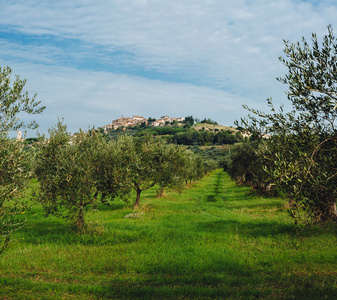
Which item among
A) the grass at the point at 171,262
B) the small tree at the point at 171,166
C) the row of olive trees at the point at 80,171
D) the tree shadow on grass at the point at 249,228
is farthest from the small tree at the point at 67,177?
the small tree at the point at 171,166

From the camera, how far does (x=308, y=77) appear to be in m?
11.0

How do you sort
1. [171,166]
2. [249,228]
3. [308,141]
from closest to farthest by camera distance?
1. [308,141]
2. [249,228]
3. [171,166]

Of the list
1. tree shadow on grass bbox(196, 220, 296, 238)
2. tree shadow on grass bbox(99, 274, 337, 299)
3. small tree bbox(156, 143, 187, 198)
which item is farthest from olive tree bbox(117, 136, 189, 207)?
tree shadow on grass bbox(99, 274, 337, 299)

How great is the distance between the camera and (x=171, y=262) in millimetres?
14461

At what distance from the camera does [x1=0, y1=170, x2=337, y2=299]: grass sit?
37.4ft

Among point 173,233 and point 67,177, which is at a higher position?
point 67,177

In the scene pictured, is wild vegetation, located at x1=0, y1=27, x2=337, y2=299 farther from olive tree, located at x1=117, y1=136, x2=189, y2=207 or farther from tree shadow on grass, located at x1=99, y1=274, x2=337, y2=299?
olive tree, located at x1=117, y1=136, x2=189, y2=207

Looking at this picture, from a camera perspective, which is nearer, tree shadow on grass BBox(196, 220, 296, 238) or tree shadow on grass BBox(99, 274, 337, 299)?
tree shadow on grass BBox(99, 274, 337, 299)

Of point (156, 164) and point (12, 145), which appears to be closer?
point (12, 145)

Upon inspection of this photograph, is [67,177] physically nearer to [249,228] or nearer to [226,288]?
[226,288]

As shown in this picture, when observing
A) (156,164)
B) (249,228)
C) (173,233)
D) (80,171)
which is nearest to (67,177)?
(80,171)

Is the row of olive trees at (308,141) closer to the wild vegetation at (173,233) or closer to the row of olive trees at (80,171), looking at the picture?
the wild vegetation at (173,233)

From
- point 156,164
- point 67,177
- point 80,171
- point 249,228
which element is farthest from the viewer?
point 156,164

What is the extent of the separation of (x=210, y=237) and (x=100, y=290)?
32.0 feet
